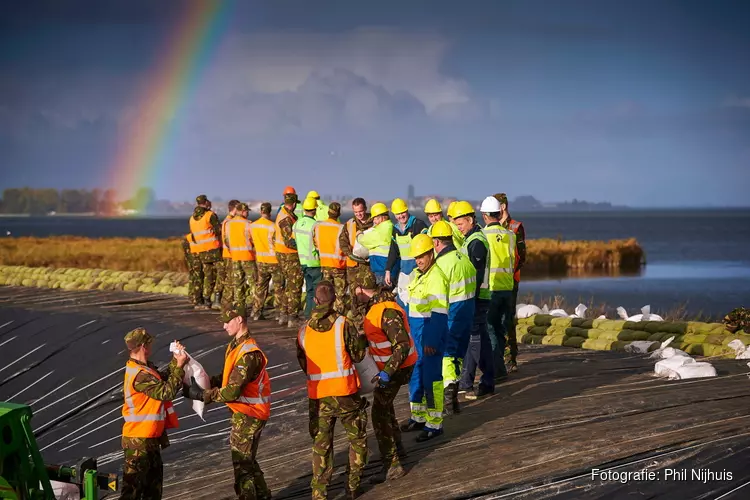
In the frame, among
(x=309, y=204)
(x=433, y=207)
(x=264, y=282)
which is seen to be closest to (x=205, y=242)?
(x=264, y=282)

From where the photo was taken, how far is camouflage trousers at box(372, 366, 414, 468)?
26.5 feet

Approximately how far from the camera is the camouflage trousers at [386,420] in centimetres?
808

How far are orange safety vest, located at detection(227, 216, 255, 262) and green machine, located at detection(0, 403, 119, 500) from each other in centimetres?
983

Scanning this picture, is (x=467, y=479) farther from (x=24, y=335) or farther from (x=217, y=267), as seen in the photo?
(x=24, y=335)

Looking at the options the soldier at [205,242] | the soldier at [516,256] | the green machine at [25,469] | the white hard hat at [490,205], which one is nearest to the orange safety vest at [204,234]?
the soldier at [205,242]

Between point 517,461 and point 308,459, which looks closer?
point 517,461

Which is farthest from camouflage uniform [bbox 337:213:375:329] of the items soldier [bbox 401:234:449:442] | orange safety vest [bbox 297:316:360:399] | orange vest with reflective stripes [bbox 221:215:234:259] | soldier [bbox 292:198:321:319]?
orange safety vest [bbox 297:316:360:399]

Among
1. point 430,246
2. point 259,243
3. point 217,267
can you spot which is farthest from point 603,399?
point 217,267

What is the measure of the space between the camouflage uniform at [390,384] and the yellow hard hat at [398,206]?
4.61 metres

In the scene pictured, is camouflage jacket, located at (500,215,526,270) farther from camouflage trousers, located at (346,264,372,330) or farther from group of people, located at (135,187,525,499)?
camouflage trousers, located at (346,264,372,330)

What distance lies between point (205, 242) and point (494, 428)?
982 centimetres

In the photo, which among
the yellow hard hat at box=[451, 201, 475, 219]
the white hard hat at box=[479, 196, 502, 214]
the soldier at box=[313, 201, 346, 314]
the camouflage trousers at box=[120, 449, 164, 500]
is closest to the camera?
the camouflage trousers at box=[120, 449, 164, 500]

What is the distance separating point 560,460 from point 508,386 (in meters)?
3.17

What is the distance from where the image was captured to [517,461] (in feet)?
27.2
